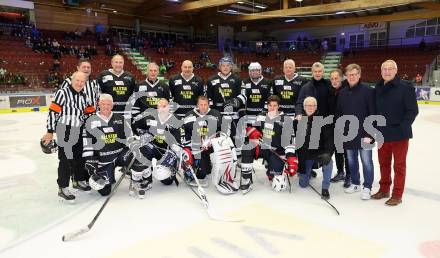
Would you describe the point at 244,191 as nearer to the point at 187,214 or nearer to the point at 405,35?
the point at 187,214

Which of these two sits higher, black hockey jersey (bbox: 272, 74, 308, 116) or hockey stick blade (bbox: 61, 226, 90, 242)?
black hockey jersey (bbox: 272, 74, 308, 116)

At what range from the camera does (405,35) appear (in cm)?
2170

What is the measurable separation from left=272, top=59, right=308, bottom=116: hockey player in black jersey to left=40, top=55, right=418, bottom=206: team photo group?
0.05 ft

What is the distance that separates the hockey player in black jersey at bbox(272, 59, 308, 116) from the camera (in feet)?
15.0

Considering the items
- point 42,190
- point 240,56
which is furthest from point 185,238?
point 240,56

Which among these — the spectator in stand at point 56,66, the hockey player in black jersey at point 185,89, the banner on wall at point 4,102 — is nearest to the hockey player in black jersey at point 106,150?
the hockey player in black jersey at point 185,89

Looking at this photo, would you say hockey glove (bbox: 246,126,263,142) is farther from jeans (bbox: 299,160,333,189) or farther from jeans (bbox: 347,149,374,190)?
jeans (bbox: 347,149,374,190)

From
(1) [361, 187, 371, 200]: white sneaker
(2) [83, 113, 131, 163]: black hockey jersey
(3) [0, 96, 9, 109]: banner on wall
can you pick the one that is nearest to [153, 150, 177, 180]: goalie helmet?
(2) [83, 113, 131, 163]: black hockey jersey

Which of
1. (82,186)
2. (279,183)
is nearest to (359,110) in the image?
(279,183)

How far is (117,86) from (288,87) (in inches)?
91.4

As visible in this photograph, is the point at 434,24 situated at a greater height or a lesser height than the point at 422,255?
greater

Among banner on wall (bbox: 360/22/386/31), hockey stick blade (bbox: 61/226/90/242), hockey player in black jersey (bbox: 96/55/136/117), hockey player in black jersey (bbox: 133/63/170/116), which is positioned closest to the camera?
hockey stick blade (bbox: 61/226/90/242)

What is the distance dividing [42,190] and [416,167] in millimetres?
5037

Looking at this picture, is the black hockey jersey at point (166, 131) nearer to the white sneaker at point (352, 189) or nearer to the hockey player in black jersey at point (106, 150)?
the hockey player in black jersey at point (106, 150)
